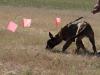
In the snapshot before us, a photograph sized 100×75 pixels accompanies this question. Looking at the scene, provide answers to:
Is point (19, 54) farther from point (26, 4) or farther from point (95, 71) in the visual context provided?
point (26, 4)

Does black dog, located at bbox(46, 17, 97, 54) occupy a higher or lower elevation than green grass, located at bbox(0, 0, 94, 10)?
higher

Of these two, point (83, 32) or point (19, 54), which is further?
point (83, 32)

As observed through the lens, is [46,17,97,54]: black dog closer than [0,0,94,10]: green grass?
Yes

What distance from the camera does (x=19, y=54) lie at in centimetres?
1309

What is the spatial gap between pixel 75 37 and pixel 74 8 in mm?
38119

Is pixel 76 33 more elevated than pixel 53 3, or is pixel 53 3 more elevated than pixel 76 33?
pixel 76 33

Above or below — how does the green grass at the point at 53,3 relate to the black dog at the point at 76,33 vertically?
below

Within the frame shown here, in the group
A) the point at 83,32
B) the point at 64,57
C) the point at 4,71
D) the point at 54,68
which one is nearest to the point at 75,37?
the point at 83,32

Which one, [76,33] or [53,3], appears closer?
[76,33]

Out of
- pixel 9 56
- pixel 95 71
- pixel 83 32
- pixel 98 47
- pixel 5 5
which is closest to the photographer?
pixel 95 71

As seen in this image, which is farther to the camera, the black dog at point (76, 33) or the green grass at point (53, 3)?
the green grass at point (53, 3)

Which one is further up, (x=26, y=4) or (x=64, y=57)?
(x=64, y=57)

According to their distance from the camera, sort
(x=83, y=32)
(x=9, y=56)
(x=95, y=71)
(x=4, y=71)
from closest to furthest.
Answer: (x=4, y=71) < (x=95, y=71) < (x=9, y=56) < (x=83, y=32)

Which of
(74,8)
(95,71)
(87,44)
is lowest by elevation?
(74,8)
